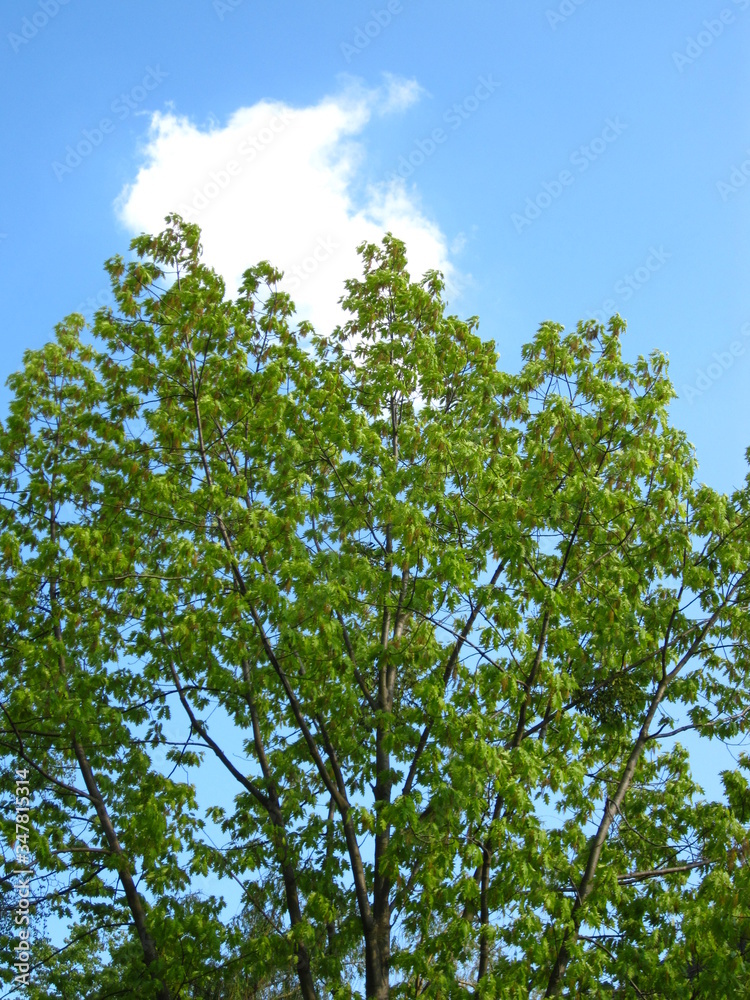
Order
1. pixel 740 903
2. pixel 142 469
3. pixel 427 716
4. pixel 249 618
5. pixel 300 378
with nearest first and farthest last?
pixel 740 903 < pixel 427 716 < pixel 249 618 < pixel 142 469 < pixel 300 378

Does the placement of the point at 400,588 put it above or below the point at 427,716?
above

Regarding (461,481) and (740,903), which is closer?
(740,903)

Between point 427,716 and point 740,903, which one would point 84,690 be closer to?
point 427,716

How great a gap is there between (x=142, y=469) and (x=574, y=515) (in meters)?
5.56

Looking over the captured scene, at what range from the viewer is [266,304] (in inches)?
556

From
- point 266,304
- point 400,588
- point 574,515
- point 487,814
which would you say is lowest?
point 487,814

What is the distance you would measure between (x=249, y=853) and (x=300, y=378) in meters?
6.42

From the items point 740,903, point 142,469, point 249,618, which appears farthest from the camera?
point 142,469

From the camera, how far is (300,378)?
43.8ft

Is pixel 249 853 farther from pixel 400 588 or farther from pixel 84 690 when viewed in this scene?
pixel 400 588

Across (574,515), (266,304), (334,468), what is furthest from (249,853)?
(266,304)

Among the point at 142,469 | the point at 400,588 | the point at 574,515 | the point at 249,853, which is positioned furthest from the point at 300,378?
the point at 249,853

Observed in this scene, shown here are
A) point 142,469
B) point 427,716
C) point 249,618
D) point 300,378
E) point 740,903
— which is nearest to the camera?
point 740,903

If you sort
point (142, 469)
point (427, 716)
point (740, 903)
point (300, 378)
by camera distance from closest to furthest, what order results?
point (740, 903), point (427, 716), point (142, 469), point (300, 378)
